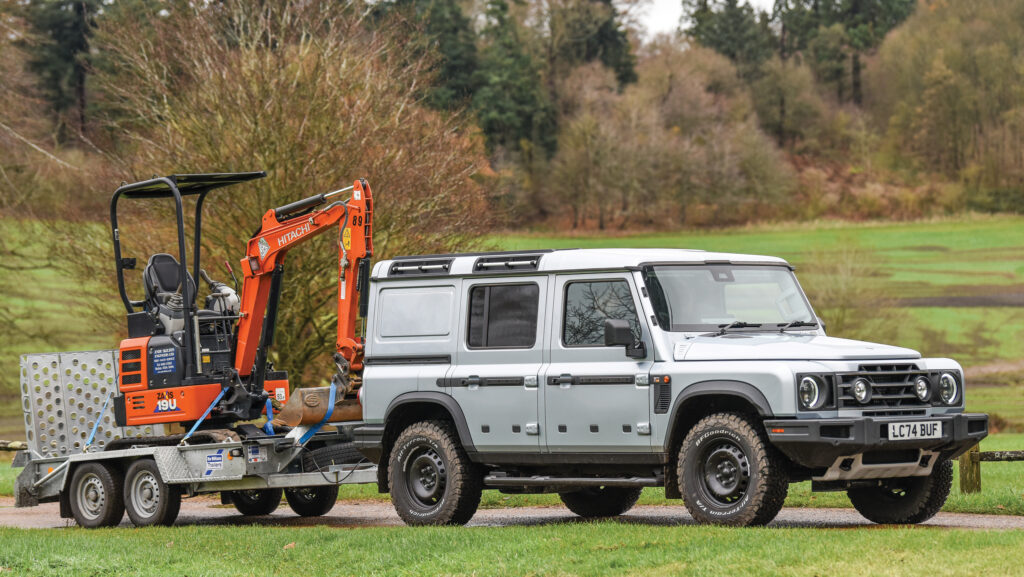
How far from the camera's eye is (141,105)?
1271 inches

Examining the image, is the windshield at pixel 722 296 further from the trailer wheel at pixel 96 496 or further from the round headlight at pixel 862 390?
the trailer wheel at pixel 96 496

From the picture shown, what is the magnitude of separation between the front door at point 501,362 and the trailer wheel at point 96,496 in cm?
466

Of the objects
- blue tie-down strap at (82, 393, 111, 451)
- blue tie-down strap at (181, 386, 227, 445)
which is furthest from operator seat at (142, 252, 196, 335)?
blue tie-down strap at (82, 393, 111, 451)

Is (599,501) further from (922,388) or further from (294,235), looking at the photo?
(294,235)

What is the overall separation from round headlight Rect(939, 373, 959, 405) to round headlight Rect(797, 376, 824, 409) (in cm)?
147

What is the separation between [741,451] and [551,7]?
299 ft

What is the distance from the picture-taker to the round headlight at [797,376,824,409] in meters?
11.9

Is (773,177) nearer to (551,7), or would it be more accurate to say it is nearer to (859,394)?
(551,7)

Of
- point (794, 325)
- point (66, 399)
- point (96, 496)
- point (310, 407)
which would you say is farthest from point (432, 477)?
point (66, 399)

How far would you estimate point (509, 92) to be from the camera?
88812 mm

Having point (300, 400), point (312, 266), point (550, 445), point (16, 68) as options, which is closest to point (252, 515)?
point (300, 400)

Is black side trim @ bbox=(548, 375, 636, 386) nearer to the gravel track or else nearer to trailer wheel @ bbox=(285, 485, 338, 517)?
the gravel track

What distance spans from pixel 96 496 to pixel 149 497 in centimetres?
78

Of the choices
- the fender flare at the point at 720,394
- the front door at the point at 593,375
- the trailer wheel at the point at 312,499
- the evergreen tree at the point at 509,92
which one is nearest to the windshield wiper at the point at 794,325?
the fender flare at the point at 720,394
